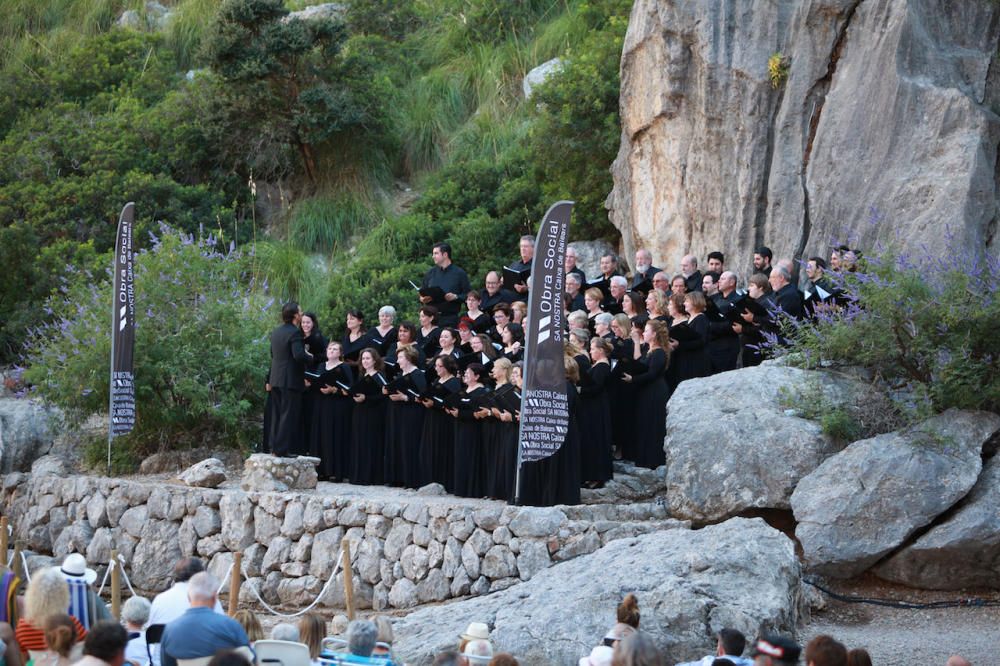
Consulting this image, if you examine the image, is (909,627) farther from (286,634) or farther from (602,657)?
(286,634)

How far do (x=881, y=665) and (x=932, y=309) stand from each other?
355 centimetres

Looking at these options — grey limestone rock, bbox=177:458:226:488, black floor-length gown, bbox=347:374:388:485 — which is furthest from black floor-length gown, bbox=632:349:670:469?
grey limestone rock, bbox=177:458:226:488

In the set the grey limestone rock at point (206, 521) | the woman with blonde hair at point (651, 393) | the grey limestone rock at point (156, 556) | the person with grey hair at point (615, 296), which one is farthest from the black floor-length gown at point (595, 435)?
the grey limestone rock at point (156, 556)

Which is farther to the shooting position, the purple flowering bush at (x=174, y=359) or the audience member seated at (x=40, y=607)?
the purple flowering bush at (x=174, y=359)

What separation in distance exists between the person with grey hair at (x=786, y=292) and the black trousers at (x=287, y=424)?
5486 millimetres

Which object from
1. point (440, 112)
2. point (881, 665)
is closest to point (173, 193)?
point (440, 112)

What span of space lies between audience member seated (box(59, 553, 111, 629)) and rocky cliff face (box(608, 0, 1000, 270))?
9.42 meters

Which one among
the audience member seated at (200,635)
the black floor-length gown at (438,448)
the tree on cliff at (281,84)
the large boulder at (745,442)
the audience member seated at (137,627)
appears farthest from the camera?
the tree on cliff at (281,84)

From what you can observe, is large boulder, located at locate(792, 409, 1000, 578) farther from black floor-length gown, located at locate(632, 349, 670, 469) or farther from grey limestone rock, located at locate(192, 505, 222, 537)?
grey limestone rock, located at locate(192, 505, 222, 537)

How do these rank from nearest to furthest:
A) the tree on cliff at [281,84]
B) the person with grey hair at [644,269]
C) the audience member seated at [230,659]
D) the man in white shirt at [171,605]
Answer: the audience member seated at [230,659] < the man in white shirt at [171,605] < the person with grey hair at [644,269] < the tree on cliff at [281,84]

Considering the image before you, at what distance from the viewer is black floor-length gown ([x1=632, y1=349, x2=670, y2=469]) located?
13.7m

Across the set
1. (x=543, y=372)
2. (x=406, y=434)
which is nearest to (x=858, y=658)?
(x=543, y=372)

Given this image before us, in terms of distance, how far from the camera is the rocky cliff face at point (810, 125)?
1500cm

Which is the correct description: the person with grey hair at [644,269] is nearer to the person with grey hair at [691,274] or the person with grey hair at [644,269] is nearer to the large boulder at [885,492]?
the person with grey hair at [691,274]
